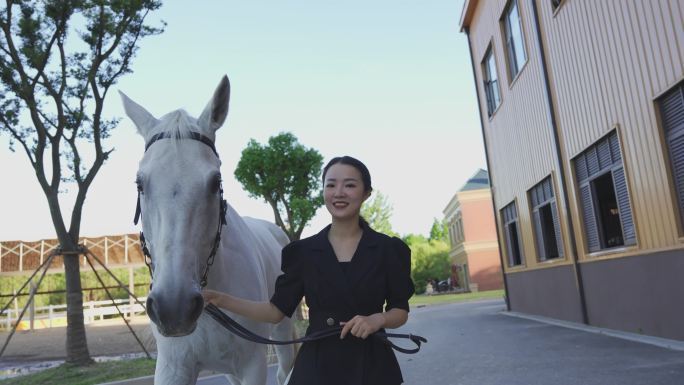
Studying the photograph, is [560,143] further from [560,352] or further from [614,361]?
[614,361]

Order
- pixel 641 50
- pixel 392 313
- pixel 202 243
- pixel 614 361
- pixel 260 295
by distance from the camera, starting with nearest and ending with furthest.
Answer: pixel 392 313 < pixel 202 243 < pixel 260 295 < pixel 614 361 < pixel 641 50

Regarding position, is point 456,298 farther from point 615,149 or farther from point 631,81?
point 631,81

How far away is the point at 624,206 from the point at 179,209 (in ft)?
26.4

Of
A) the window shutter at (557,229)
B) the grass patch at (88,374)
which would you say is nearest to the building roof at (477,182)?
the window shutter at (557,229)

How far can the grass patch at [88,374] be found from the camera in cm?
788

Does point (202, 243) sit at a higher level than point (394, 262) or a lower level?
higher

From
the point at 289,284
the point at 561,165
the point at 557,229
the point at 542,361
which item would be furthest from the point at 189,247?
the point at 557,229

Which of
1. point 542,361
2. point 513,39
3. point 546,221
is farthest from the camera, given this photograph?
point 513,39

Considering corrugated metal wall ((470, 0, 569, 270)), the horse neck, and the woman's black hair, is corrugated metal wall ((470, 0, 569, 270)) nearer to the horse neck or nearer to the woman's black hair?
the horse neck

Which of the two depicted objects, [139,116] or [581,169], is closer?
[139,116]

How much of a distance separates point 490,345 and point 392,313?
24.4 feet

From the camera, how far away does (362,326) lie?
184 cm

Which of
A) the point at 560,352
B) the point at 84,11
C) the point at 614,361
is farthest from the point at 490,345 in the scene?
the point at 84,11

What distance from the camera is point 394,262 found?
2064 mm
